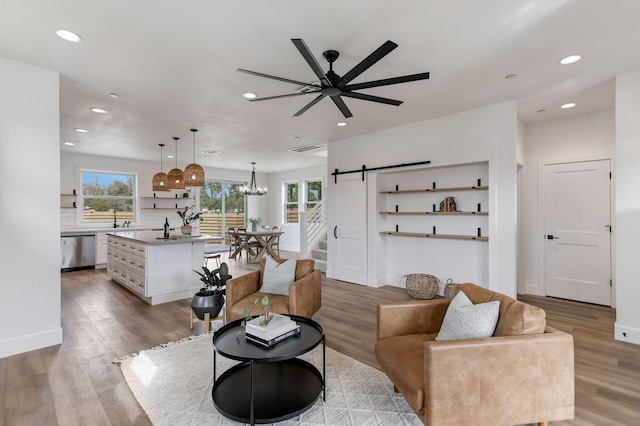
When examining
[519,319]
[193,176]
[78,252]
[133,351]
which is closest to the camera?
[519,319]

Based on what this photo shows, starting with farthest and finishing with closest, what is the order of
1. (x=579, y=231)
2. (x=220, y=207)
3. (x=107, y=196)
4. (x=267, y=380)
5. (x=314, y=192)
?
(x=220, y=207) < (x=314, y=192) < (x=107, y=196) < (x=579, y=231) < (x=267, y=380)

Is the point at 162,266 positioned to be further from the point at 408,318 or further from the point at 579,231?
the point at 579,231

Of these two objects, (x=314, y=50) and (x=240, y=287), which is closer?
(x=314, y=50)

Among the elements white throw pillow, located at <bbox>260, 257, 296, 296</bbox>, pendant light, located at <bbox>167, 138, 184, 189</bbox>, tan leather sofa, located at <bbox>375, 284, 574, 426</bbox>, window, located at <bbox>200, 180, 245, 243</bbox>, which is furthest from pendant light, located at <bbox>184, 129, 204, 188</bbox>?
window, located at <bbox>200, 180, 245, 243</bbox>

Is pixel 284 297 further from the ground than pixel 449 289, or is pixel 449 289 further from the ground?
pixel 284 297

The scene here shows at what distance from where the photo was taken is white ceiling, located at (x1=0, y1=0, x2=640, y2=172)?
2.23 metres

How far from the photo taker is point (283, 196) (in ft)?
37.6

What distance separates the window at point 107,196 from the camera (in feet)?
26.3

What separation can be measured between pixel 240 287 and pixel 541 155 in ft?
15.8

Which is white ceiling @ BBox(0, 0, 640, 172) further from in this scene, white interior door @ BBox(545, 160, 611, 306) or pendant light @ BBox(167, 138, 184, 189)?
pendant light @ BBox(167, 138, 184, 189)

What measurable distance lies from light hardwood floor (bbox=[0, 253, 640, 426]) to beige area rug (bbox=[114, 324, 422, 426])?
0.11 metres

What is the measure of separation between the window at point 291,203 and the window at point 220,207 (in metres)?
1.56

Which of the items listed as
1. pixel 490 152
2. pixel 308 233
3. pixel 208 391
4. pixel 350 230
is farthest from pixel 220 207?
pixel 208 391

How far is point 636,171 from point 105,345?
18.4ft
